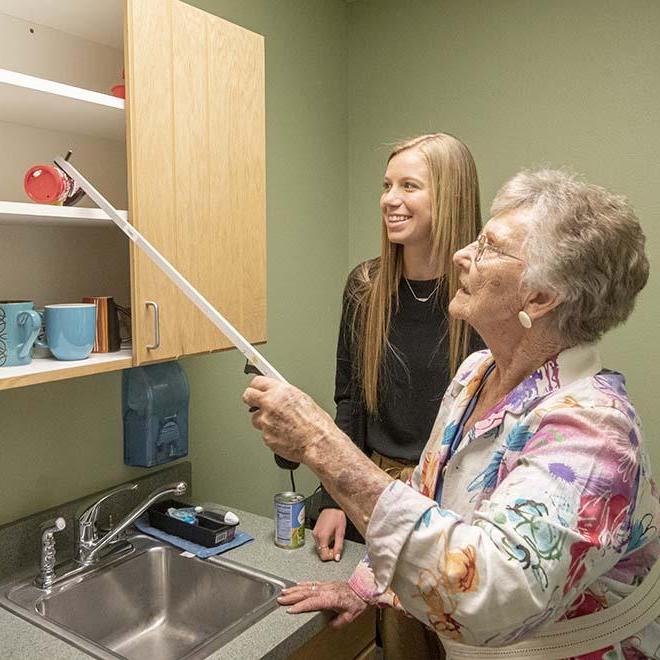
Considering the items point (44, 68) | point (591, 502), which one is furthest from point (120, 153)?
point (591, 502)

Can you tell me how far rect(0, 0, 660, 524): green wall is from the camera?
6.89 feet

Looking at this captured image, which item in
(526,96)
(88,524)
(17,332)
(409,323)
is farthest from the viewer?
(526,96)

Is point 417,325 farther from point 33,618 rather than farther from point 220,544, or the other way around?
point 33,618

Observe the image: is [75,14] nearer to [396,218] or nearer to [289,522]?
[396,218]

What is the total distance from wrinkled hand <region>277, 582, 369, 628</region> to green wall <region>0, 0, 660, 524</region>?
2.07 feet

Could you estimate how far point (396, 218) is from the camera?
1775 millimetres

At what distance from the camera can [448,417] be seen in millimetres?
1217

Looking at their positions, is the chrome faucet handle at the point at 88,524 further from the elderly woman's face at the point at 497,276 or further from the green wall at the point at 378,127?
the elderly woman's face at the point at 497,276

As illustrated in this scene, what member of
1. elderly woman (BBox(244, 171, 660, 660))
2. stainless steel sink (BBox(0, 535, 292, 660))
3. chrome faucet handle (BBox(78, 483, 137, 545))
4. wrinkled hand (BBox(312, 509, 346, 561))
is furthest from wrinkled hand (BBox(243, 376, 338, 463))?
chrome faucet handle (BBox(78, 483, 137, 545))

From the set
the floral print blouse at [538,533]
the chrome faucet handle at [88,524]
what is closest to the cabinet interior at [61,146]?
the chrome faucet handle at [88,524]

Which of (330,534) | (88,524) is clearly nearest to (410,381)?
(330,534)

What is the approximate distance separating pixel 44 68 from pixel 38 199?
1.22ft

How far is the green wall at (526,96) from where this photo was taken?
2133 mm

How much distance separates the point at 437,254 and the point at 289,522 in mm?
775
